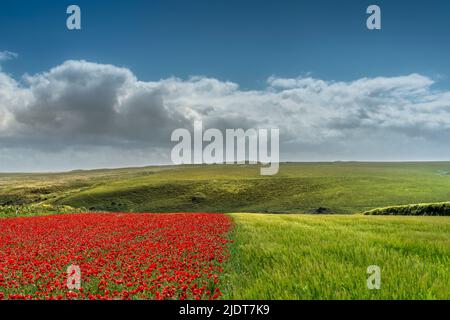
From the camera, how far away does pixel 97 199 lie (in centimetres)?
10531

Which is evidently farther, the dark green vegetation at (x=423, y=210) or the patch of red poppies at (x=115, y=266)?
the dark green vegetation at (x=423, y=210)

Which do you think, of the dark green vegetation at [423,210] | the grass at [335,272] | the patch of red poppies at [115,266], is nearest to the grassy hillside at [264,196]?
the dark green vegetation at [423,210]

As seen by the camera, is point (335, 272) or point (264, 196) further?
point (264, 196)

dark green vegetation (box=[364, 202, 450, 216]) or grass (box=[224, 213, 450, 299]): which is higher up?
grass (box=[224, 213, 450, 299])

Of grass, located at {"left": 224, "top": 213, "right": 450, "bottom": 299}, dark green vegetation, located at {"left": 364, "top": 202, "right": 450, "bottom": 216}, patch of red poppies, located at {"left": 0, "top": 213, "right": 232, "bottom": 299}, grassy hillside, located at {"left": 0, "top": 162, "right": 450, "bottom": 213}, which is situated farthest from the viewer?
grassy hillside, located at {"left": 0, "top": 162, "right": 450, "bottom": 213}

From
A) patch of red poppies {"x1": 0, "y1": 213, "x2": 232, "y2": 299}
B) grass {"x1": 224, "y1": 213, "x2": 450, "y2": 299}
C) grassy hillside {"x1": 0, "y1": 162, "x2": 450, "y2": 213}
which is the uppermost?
grass {"x1": 224, "y1": 213, "x2": 450, "y2": 299}

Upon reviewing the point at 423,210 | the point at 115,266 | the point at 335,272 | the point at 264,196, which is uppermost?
the point at 335,272

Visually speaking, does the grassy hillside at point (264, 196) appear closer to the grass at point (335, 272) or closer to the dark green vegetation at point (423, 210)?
the dark green vegetation at point (423, 210)

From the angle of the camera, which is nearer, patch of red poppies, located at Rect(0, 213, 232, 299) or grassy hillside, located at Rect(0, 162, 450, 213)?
patch of red poppies, located at Rect(0, 213, 232, 299)

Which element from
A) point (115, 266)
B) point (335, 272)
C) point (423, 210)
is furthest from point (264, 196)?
point (335, 272)

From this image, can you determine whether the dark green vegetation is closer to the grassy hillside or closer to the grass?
the grass

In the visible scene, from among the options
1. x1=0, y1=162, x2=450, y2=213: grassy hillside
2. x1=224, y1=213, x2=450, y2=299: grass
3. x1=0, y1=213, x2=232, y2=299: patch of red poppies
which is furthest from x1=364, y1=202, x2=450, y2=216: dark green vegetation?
x1=0, y1=162, x2=450, y2=213: grassy hillside

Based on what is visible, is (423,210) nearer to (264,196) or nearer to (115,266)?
(115,266)
